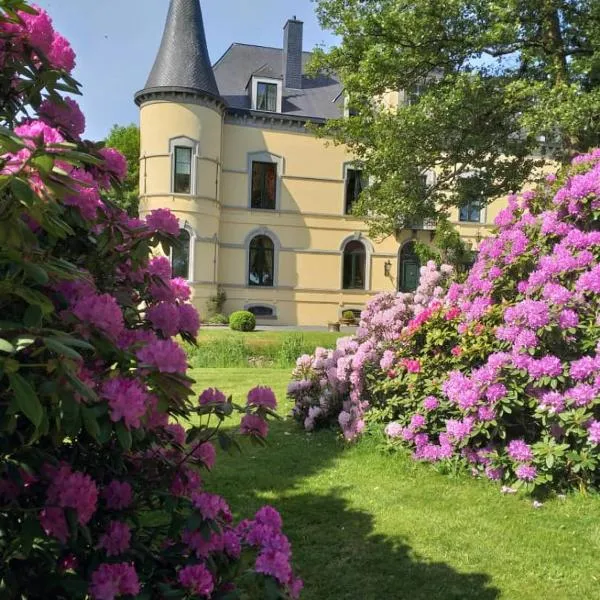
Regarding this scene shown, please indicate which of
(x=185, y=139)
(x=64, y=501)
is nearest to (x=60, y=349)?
(x=64, y=501)

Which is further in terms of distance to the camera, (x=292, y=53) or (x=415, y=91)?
(x=292, y=53)

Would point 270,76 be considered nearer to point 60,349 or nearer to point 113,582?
point 113,582

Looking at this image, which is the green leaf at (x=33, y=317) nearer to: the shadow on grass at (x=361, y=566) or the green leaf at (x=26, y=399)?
the green leaf at (x=26, y=399)

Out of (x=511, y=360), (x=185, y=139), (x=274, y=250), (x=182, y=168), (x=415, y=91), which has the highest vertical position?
(x=185, y=139)

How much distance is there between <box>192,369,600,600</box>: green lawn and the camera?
3262 mm

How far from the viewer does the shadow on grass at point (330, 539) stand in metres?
3.22

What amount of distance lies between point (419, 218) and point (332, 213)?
13060 millimetres

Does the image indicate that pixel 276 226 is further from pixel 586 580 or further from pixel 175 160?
pixel 586 580

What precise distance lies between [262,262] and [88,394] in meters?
A: 24.1

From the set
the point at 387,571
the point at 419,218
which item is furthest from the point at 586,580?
the point at 419,218

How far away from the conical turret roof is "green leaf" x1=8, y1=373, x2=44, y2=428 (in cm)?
2282

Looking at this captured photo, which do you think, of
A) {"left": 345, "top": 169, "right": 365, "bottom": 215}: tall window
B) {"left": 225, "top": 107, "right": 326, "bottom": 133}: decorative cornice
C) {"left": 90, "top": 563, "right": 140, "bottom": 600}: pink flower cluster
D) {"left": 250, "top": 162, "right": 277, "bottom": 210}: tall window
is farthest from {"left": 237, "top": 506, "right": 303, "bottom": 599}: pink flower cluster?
{"left": 345, "top": 169, "right": 365, "bottom": 215}: tall window

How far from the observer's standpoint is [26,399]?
1.11m

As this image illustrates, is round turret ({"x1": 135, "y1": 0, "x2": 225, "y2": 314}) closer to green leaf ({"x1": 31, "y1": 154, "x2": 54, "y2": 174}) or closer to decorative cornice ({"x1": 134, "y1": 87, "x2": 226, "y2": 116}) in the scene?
decorative cornice ({"x1": 134, "y1": 87, "x2": 226, "y2": 116})
